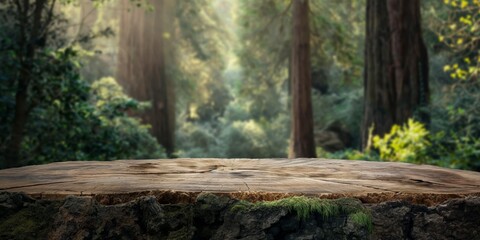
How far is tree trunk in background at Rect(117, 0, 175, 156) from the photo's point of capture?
13391mm

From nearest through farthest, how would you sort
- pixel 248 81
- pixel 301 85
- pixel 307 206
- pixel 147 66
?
pixel 307 206
pixel 301 85
pixel 147 66
pixel 248 81

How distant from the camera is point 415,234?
7.34ft

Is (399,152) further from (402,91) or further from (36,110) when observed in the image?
(36,110)

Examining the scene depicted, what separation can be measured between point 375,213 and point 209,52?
20221 millimetres

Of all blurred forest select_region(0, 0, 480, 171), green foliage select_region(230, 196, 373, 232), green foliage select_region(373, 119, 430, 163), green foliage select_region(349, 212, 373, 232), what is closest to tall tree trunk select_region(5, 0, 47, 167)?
blurred forest select_region(0, 0, 480, 171)

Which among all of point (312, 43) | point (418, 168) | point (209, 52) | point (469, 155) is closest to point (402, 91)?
point (469, 155)

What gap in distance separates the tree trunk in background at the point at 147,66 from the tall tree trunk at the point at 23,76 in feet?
22.5

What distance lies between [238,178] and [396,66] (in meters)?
8.29

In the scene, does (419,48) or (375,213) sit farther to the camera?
(419,48)

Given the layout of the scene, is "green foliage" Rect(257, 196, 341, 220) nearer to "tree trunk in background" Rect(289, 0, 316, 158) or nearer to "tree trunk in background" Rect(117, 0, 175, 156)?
"tree trunk in background" Rect(289, 0, 316, 158)

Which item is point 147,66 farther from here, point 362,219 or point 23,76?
point 362,219

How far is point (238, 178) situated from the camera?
2518 millimetres

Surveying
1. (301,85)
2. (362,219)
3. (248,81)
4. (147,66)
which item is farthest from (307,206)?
(248,81)

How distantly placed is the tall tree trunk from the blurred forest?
0.01m
